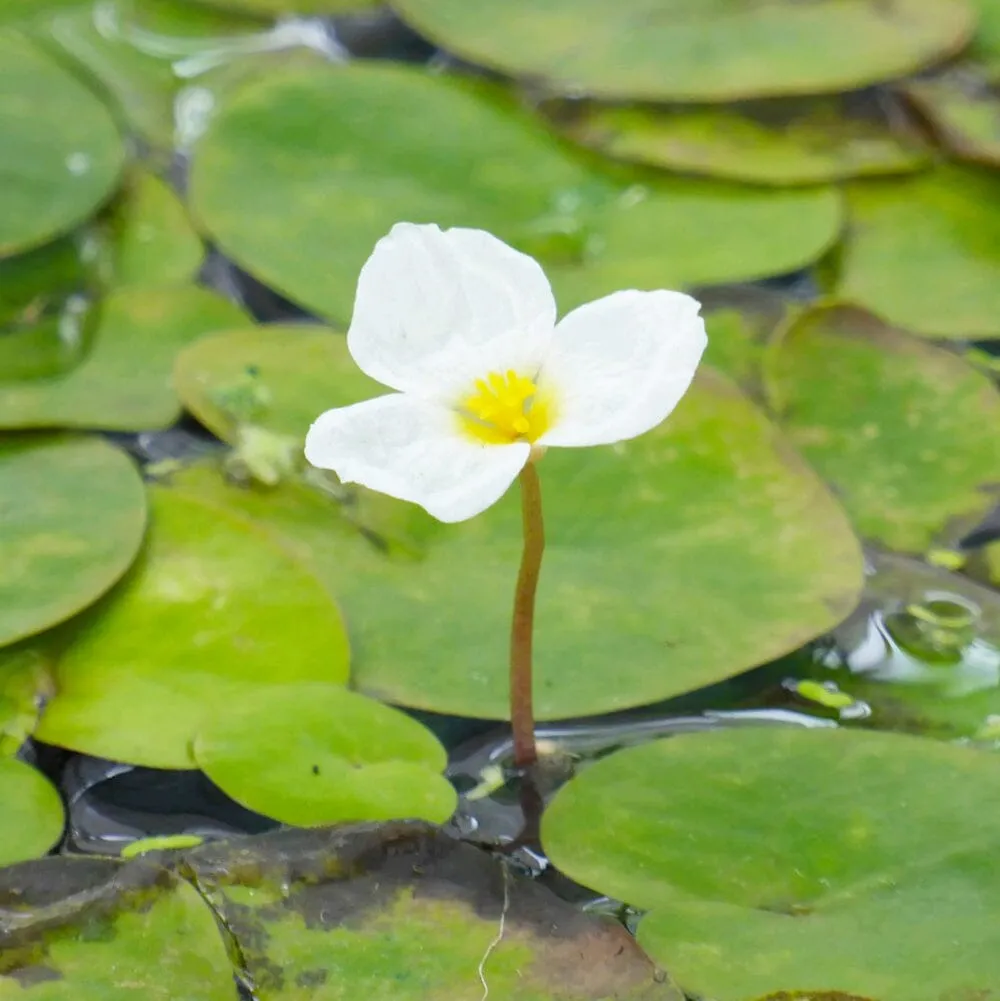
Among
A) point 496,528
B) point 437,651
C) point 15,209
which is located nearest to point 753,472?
point 496,528

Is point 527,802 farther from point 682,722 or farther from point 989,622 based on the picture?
point 989,622

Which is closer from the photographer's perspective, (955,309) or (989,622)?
(989,622)

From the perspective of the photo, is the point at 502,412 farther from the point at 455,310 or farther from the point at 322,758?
the point at 322,758

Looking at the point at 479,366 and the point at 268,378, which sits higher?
the point at 479,366

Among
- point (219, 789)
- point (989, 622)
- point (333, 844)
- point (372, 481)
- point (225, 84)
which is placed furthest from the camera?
point (225, 84)

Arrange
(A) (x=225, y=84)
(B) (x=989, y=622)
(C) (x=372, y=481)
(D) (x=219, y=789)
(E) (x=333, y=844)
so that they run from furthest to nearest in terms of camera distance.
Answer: (A) (x=225, y=84) < (B) (x=989, y=622) < (D) (x=219, y=789) < (E) (x=333, y=844) < (C) (x=372, y=481)

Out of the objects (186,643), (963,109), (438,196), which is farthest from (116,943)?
(963,109)
